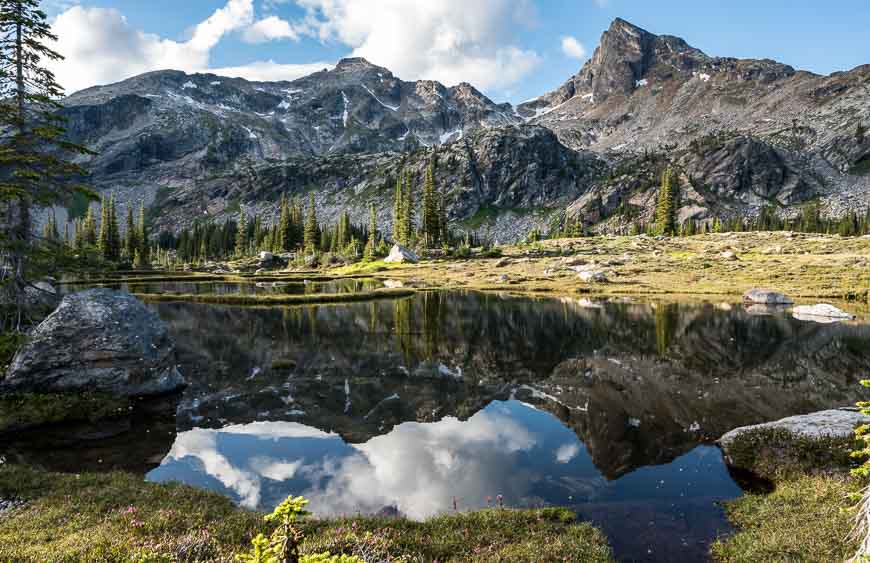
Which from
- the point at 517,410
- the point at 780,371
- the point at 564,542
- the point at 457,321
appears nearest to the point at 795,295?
the point at 780,371

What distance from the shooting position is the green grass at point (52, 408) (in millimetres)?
19172

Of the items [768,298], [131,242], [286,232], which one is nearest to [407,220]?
[286,232]

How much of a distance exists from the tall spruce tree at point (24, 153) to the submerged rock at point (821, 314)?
233ft

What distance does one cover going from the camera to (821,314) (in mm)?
52969

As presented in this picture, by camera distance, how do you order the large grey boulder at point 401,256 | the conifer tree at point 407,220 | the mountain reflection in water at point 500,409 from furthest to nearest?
the conifer tree at point 407,220 < the large grey boulder at point 401,256 < the mountain reflection in water at point 500,409

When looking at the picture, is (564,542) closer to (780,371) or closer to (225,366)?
(225,366)

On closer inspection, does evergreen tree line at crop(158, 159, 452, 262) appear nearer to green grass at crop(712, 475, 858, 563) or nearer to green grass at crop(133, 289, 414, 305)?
green grass at crop(133, 289, 414, 305)

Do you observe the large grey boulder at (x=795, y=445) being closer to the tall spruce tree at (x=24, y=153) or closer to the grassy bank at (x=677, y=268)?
the tall spruce tree at (x=24, y=153)

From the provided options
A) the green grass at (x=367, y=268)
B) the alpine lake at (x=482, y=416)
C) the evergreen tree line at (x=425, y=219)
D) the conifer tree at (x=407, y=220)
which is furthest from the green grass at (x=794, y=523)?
the conifer tree at (x=407, y=220)

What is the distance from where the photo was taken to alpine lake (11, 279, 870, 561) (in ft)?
48.6

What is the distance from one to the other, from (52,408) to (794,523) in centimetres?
2865

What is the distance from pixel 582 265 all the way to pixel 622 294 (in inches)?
1549

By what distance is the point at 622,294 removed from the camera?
7444 cm

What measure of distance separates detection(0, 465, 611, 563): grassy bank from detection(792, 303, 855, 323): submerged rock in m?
56.4
